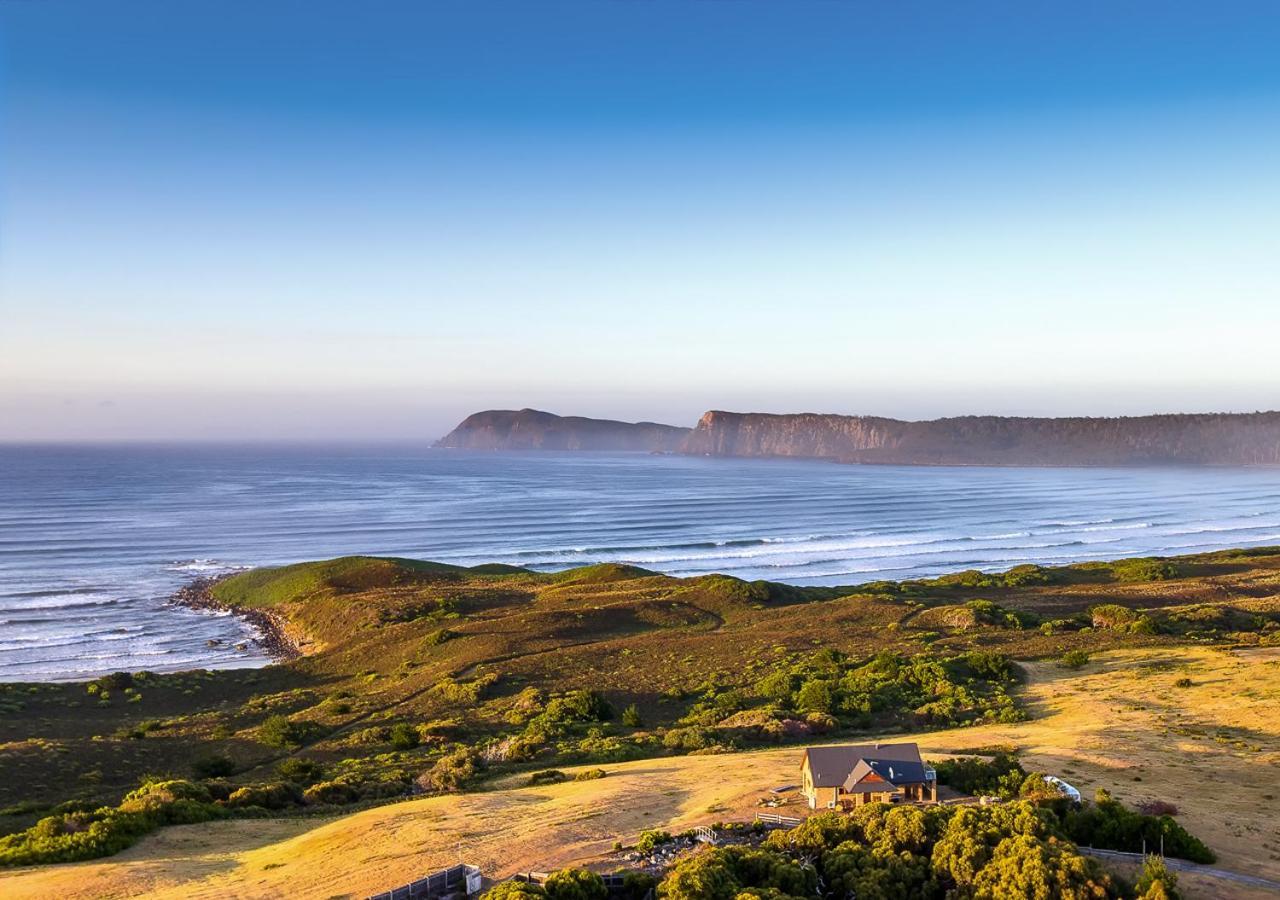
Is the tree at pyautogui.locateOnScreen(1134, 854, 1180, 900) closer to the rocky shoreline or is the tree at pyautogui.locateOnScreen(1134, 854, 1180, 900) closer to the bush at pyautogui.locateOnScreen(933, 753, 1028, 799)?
the bush at pyautogui.locateOnScreen(933, 753, 1028, 799)

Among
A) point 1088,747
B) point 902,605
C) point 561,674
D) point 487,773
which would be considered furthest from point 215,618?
point 1088,747

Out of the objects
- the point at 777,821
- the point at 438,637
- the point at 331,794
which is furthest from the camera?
the point at 438,637

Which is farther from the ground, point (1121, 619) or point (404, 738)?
point (1121, 619)

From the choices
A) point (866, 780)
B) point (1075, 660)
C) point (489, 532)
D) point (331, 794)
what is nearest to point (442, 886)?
point (331, 794)

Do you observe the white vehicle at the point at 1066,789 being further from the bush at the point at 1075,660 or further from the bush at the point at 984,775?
the bush at the point at 1075,660

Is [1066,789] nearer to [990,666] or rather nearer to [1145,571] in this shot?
[990,666]

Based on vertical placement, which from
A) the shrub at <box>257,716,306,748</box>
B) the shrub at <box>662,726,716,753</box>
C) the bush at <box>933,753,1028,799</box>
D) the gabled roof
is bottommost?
the shrub at <box>257,716,306,748</box>

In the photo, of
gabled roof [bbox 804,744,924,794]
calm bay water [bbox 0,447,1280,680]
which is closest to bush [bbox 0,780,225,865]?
gabled roof [bbox 804,744,924,794]
